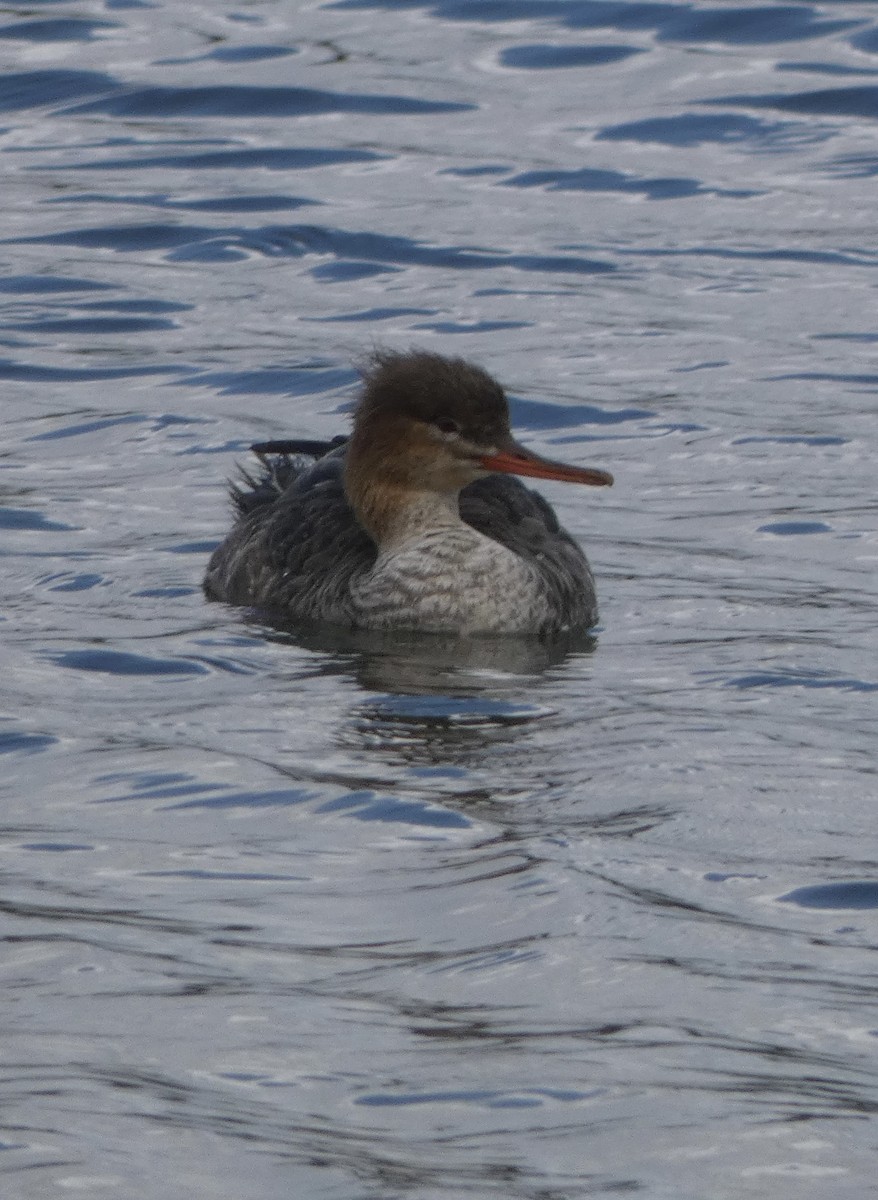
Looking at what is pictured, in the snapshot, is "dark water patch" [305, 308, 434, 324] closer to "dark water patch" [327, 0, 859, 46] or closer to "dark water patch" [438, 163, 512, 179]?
"dark water patch" [438, 163, 512, 179]

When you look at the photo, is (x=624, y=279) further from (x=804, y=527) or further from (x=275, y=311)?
(x=804, y=527)

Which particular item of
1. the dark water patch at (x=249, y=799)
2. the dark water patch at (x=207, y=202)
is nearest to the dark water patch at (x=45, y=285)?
the dark water patch at (x=207, y=202)

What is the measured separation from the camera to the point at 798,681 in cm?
770

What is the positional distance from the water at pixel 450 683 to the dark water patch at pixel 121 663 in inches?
0.8

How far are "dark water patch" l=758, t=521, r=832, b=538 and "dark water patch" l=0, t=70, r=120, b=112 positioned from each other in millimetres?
9629

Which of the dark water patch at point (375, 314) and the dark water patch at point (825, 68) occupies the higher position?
the dark water patch at point (825, 68)

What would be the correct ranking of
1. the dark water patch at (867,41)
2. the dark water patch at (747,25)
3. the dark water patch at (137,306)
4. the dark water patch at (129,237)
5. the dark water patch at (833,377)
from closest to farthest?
the dark water patch at (833,377) → the dark water patch at (137,306) → the dark water patch at (129,237) → the dark water patch at (867,41) → the dark water patch at (747,25)

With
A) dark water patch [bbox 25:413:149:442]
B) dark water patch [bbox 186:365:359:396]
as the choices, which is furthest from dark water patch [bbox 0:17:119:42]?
dark water patch [bbox 25:413:149:442]

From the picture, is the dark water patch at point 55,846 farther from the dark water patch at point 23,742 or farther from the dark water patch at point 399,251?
the dark water patch at point 399,251

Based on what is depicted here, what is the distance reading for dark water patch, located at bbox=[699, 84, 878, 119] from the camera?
685 inches

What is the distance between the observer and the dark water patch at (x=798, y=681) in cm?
763

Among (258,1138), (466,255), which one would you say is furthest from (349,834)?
(466,255)

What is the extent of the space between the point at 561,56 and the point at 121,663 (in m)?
11.7

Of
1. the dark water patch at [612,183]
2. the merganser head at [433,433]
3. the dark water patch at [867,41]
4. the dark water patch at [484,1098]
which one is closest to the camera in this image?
the dark water patch at [484,1098]
